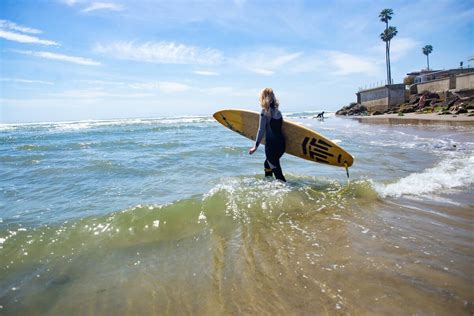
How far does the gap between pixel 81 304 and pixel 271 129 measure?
4.47 meters

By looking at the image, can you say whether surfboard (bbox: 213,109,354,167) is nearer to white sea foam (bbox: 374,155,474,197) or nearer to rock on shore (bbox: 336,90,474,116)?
white sea foam (bbox: 374,155,474,197)

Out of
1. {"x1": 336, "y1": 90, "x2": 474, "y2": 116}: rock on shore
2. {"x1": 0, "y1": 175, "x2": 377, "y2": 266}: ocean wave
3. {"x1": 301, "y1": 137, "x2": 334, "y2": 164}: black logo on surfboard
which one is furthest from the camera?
{"x1": 336, "y1": 90, "x2": 474, "y2": 116}: rock on shore

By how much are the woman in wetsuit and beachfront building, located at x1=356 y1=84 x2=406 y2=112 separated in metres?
42.9

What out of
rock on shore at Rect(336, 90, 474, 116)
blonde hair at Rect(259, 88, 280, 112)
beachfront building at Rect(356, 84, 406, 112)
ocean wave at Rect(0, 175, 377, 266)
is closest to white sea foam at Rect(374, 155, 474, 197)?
ocean wave at Rect(0, 175, 377, 266)

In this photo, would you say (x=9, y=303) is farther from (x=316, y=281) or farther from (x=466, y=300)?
(x=466, y=300)

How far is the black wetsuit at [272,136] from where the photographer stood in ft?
19.5

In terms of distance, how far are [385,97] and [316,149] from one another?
147 ft

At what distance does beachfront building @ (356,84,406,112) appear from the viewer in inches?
1745

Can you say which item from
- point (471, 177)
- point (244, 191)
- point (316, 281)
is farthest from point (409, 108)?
point (316, 281)

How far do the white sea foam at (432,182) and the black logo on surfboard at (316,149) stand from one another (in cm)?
137

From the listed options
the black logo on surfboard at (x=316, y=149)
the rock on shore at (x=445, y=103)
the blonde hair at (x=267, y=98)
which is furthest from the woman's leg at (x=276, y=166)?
the rock on shore at (x=445, y=103)

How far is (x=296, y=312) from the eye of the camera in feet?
7.23

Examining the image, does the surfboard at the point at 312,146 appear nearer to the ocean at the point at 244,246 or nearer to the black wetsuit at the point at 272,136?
the ocean at the point at 244,246

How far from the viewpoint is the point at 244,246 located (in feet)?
11.1
